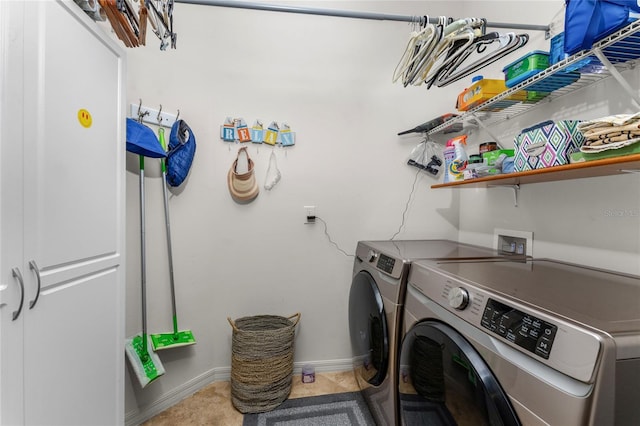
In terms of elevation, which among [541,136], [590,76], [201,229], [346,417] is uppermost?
[590,76]

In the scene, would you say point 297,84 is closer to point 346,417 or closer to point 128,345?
point 128,345

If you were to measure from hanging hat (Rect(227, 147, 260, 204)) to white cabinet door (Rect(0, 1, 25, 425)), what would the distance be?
44.4 inches

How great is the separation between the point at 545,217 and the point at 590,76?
0.65 m

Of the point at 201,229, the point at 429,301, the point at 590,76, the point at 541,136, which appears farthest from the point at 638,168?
the point at 201,229

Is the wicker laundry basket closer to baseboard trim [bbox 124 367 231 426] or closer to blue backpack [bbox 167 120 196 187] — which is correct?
baseboard trim [bbox 124 367 231 426]

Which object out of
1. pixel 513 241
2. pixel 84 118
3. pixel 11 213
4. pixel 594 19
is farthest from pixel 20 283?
pixel 513 241

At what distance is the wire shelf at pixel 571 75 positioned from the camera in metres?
0.94

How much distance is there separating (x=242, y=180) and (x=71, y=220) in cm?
100

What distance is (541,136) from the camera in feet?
3.56

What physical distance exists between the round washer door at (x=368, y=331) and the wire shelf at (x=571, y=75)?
1138mm

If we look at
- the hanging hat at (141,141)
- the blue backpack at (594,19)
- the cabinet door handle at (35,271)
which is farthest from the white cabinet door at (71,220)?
the blue backpack at (594,19)

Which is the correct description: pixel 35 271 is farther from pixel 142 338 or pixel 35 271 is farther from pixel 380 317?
pixel 380 317

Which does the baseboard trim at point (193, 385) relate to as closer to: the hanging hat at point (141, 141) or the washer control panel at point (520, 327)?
the hanging hat at point (141, 141)

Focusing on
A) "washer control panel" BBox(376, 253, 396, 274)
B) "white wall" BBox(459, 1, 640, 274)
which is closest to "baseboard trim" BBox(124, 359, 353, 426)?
"washer control panel" BBox(376, 253, 396, 274)
